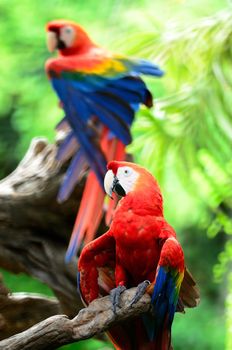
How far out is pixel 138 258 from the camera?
0.65 m

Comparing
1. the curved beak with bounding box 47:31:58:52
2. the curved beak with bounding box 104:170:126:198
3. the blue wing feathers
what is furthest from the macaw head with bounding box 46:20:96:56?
the curved beak with bounding box 104:170:126:198

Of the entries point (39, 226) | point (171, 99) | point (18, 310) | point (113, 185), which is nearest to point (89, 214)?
point (39, 226)

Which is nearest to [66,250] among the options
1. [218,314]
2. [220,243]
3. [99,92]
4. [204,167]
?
[99,92]

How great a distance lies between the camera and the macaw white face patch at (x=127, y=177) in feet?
2.13

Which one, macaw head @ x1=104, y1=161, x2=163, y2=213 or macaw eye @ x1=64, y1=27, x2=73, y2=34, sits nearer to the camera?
macaw head @ x1=104, y1=161, x2=163, y2=213

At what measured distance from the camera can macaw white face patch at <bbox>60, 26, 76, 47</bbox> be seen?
1.44 meters

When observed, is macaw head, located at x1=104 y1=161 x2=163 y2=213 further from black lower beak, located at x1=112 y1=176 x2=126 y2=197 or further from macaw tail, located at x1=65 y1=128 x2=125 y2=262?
macaw tail, located at x1=65 y1=128 x2=125 y2=262

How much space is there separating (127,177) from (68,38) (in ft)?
2.81

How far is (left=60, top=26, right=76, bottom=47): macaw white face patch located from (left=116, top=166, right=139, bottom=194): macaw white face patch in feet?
2.77

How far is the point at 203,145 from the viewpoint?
1.51m

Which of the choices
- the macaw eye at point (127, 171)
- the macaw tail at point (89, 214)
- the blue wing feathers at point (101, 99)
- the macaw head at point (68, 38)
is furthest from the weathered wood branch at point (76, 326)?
the macaw head at point (68, 38)

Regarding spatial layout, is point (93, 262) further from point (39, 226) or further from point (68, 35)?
point (68, 35)

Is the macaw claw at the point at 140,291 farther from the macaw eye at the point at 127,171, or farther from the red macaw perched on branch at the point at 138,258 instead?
the macaw eye at the point at 127,171

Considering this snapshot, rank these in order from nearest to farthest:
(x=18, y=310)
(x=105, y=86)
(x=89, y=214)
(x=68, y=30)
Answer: (x=18, y=310) → (x=89, y=214) → (x=105, y=86) → (x=68, y=30)
